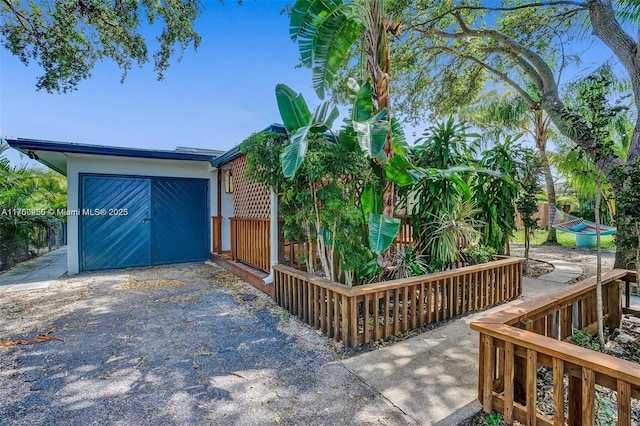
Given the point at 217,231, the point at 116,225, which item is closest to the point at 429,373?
the point at 217,231

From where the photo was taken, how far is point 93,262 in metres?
7.20

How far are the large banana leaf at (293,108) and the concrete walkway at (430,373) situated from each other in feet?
9.39

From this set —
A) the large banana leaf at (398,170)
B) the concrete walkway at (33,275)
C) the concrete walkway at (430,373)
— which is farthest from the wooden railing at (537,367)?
the concrete walkway at (33,275)

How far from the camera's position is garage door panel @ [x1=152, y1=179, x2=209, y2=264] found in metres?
7.89

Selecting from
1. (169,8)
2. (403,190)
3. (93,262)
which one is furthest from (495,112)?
(93,262)

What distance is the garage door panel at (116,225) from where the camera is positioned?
713 cm

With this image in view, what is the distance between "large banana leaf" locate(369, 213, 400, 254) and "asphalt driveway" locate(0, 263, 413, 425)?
1.18m

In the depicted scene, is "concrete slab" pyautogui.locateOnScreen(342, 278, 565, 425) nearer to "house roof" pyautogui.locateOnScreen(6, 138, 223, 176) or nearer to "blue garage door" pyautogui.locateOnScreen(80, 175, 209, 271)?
"house roof" pyautogui.locateOnScreen(6, 138, 223, 176)

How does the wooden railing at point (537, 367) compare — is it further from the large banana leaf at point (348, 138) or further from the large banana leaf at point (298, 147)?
the large banana leaf at point (348, 138)

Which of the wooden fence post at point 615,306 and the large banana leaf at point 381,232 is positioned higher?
the large banana leaf at point 381,232

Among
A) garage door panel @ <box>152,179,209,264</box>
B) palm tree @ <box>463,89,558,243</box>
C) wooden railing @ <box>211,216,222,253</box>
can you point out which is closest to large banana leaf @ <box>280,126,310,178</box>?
wooden railing @ <box>211,216,222,253</box>

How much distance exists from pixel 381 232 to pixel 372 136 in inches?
41.0

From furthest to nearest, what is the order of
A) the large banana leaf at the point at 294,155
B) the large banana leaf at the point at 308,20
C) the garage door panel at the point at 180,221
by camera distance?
the garage door panel at the point at 180,221 → the large banana leaf at the point at 308,20 → the large banana leaf at the point at 294,155

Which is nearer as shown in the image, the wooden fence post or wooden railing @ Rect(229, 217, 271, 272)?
the wooden fence post
